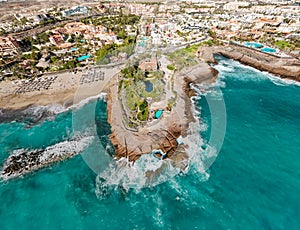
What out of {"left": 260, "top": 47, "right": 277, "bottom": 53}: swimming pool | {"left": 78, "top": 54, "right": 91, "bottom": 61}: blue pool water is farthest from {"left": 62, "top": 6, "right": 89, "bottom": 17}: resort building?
{"left": 260, "top": 47, "right": 277, "bottom": 53}: swimming pool

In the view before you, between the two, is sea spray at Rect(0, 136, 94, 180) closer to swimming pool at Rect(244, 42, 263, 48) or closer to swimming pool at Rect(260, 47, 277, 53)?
swimming pool at Rect(260, 47, 277, 53)

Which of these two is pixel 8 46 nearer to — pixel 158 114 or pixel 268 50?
pixel 158 114

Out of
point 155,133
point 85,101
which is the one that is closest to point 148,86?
point 85,101

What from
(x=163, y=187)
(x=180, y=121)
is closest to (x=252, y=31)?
(x=180, y=121)

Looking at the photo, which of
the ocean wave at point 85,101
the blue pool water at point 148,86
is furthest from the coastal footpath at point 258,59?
the ocean wave at point 85,101

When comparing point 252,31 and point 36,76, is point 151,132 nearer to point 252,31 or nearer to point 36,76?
point 36,76

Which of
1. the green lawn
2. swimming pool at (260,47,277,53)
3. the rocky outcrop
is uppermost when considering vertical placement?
the green lawn

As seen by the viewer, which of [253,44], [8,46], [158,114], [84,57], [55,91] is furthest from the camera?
[253,44]
